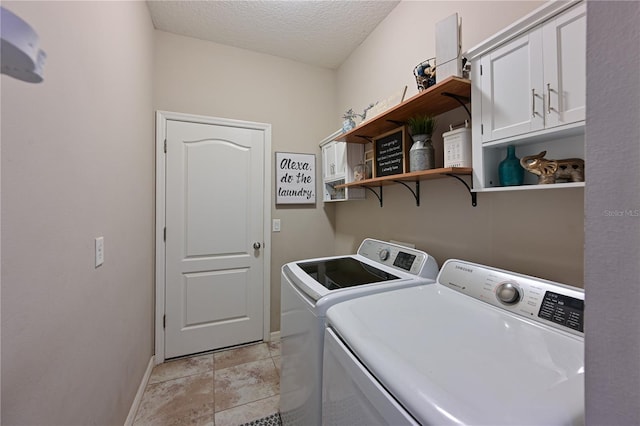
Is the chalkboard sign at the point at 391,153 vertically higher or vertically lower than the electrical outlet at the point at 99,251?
higher

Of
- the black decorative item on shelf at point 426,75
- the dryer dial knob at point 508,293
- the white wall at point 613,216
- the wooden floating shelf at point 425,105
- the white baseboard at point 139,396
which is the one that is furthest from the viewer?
the white baseboard at point 139,396

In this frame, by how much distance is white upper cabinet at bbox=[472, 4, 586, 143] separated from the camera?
841 mm

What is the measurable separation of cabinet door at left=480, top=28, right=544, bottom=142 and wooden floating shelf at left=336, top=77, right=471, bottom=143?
0.39 ft

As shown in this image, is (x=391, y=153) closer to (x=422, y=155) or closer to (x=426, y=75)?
(x=422, y=155)

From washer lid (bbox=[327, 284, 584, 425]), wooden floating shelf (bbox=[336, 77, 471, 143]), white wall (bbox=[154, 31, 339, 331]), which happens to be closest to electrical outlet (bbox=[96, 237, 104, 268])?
washer lid (bbox=[327, 284, 584, 425])

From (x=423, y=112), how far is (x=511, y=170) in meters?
0.62

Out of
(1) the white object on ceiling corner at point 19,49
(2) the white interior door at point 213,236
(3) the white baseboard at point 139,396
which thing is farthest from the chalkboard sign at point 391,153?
(3) the white baseboard at point 139,396

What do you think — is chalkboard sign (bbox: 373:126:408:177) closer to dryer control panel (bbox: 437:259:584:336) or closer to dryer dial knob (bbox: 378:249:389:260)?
dryer dial knob (bbox: 378:249:389:260)

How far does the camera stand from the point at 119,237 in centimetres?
140

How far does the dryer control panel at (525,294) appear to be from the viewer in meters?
0.78

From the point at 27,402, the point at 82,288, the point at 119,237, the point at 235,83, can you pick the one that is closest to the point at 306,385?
the point at 27,402

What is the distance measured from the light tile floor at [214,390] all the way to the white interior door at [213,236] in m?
0.17

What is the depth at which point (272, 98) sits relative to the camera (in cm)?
254

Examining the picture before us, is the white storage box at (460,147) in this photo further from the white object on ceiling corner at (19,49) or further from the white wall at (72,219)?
the white wall at (72,219)
